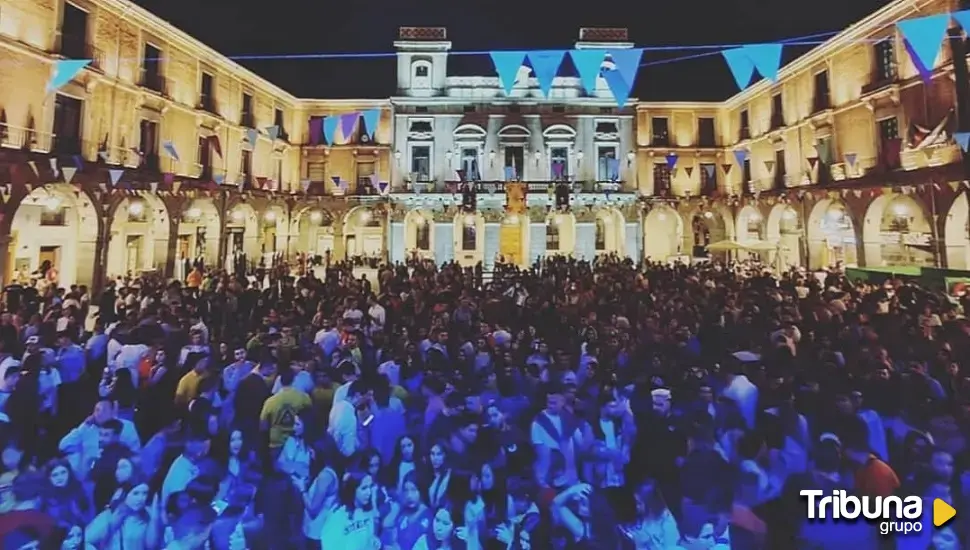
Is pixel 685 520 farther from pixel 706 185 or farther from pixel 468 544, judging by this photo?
pixel 706 185

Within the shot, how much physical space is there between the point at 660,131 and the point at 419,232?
1641cm

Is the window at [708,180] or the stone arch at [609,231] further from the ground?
the window at [708,180]

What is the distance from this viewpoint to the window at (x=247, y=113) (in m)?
25.9

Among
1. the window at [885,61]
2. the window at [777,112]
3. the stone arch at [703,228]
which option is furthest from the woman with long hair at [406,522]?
the stone arch at [703,228]

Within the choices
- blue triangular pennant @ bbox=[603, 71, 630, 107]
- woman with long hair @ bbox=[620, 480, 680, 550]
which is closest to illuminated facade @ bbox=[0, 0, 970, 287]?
blue triangular pennant @ bbox=[603, 71, 630, 107]

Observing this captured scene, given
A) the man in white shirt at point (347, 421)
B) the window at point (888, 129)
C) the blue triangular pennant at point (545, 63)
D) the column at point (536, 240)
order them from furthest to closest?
the column at point (536, 240)
the window at point (888, 129)
the blue triangular pennant at point (545, 63)
the man in white shirt at point (347, 421)

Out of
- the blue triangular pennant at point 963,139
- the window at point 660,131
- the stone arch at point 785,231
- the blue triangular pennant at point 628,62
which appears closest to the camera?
the blue triangular pennant at point 628,62

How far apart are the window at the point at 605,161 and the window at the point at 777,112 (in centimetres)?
845

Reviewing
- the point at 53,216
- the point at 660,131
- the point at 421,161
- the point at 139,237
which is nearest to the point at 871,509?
the point at 53,216

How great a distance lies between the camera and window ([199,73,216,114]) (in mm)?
22608

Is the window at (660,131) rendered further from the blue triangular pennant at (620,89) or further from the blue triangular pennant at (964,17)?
the blue triangular pennant at (964,17)

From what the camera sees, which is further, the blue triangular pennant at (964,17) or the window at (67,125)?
the window at (67,125)

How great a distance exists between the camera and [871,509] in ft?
11.7

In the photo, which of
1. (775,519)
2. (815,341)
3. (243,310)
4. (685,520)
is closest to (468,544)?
(685,520)
